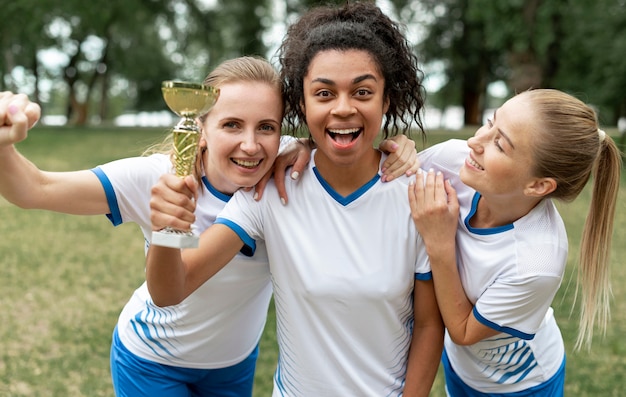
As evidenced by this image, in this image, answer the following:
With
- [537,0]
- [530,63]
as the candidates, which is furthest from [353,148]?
[530,63]

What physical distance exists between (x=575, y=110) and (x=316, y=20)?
2.91 feet

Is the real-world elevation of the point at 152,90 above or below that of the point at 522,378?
below

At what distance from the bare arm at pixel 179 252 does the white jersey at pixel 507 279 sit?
78 centimetres

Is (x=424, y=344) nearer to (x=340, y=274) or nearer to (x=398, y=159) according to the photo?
(x=340, y=274)

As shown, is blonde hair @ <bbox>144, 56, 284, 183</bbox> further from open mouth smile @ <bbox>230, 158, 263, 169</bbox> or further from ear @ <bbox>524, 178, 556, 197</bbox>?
ear @ <bbox>524, 178, 556, 197</bbox>

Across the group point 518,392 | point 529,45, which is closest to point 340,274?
point 518,392

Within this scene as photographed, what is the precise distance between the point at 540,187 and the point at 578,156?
0.16 m

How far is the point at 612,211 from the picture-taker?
7.36ft

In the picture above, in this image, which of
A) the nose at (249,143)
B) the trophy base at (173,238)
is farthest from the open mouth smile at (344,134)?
the trophy base at (173,238)

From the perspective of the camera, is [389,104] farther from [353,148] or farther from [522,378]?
[522,378]

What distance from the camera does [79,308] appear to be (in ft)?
19.3

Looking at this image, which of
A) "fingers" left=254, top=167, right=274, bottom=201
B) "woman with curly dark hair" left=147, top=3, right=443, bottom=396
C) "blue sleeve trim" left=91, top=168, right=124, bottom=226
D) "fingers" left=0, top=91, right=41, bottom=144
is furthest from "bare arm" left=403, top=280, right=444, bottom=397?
"fingers" left=0, top=91, right=41, bottom=144

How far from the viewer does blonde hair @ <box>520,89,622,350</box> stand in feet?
6.70

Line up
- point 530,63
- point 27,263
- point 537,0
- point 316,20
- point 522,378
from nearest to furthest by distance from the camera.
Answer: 1. point 316,20
2. point 522,378
3. point 27,263
4. point 537,0
5. point 530,63
